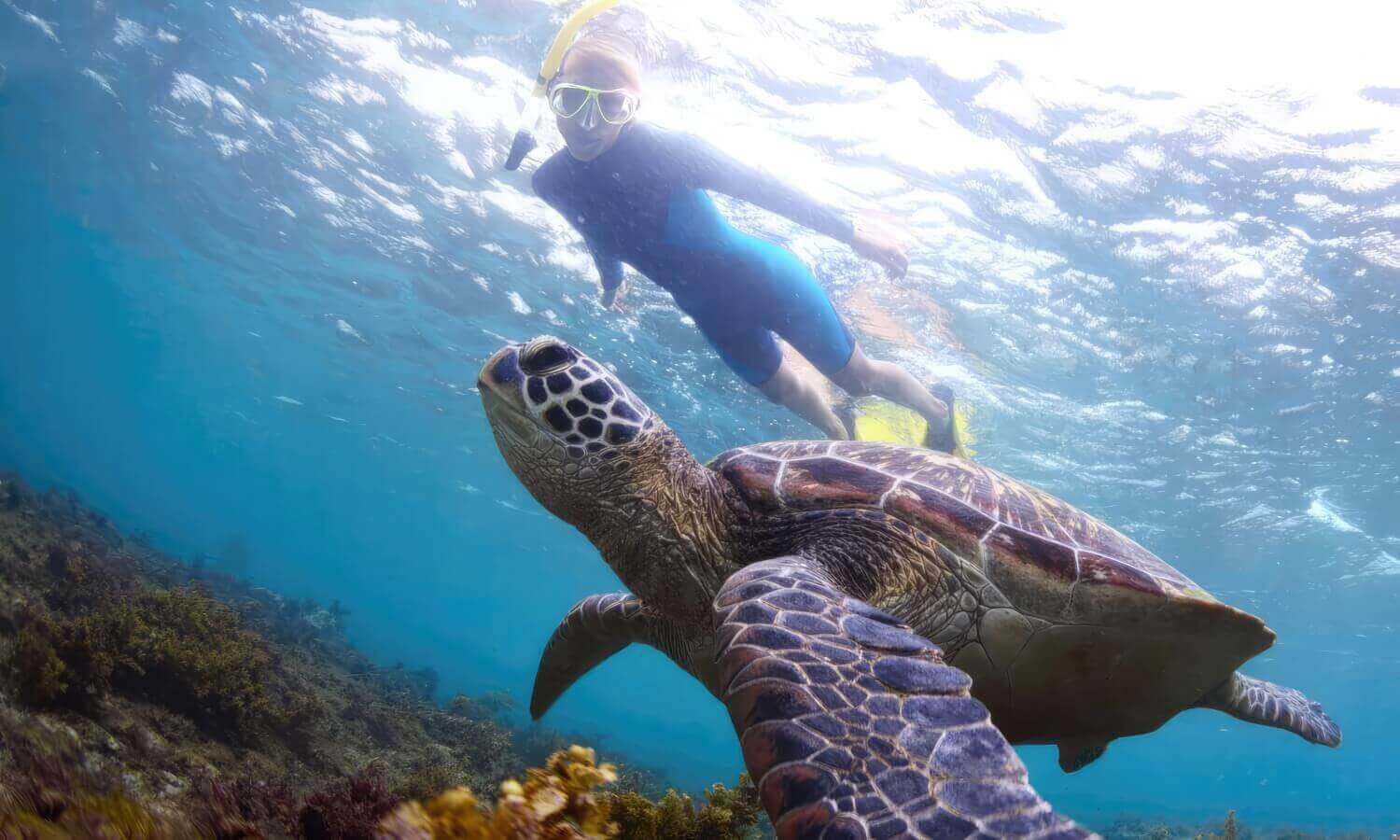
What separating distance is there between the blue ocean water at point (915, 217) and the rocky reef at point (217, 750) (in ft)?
25.1

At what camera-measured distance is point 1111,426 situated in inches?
524

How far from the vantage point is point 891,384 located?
20.8 feet

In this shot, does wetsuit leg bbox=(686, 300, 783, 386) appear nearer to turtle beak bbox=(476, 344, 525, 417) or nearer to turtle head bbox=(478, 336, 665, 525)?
turtle head bbox=(478, 336, 665, 525)

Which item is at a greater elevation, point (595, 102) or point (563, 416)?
point (595, 102)

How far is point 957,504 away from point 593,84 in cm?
476

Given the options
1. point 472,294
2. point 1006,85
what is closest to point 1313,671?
point 1006,85

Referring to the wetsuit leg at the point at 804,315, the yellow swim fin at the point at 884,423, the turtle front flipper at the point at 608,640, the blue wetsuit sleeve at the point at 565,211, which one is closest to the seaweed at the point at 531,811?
the turtle front flipper at the point at 608,640

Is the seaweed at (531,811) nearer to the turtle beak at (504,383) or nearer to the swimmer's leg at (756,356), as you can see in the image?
the turtle beak at (504,383)

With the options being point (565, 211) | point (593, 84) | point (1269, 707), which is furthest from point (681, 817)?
point (565, 211)

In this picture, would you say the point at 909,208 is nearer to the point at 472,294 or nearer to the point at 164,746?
the point at 164,746

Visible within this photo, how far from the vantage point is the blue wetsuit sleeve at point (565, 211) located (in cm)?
614

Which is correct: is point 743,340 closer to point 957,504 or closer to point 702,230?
point 702,230

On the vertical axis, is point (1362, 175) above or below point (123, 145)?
above

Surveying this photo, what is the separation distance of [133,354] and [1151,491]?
53940mm
